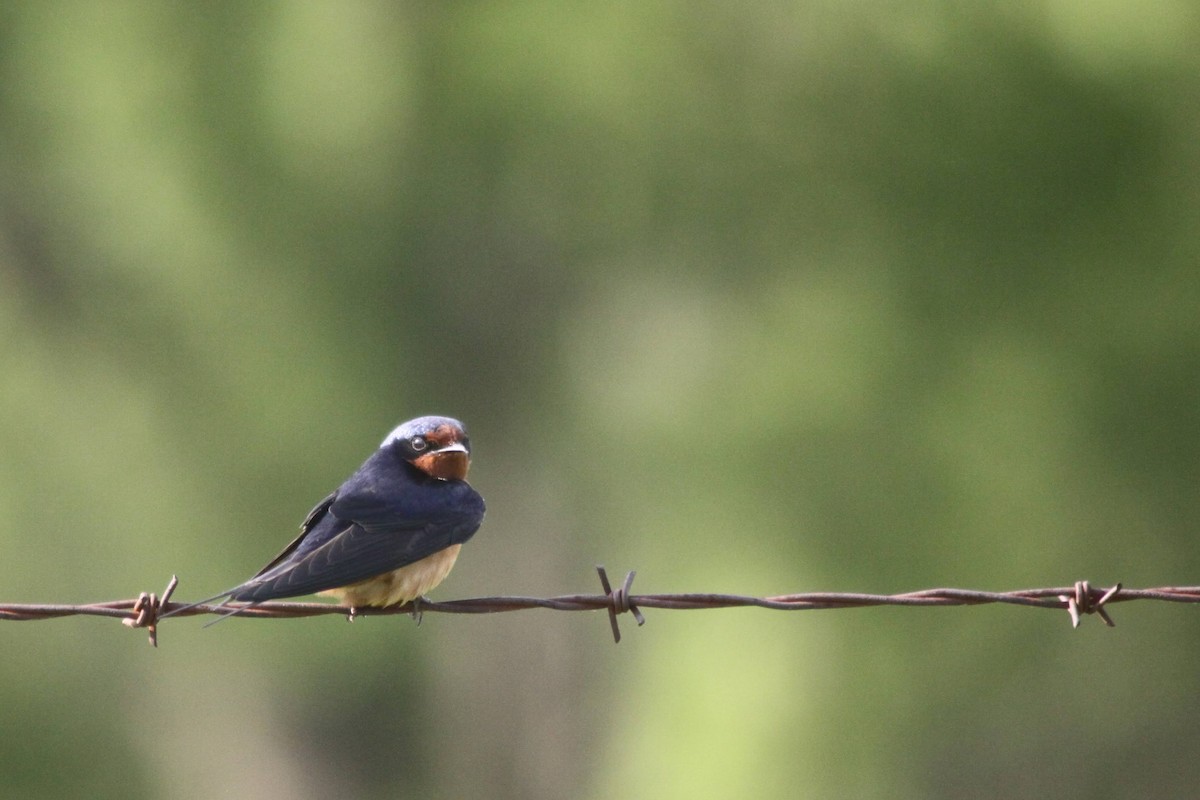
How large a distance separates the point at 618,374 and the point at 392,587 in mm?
6565

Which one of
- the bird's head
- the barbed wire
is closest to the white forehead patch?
the bird's head

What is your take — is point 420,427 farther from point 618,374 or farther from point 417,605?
point 618,374

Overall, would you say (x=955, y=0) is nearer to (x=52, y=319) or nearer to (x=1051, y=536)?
(x=1051, y=536)

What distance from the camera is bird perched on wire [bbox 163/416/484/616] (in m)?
3.93

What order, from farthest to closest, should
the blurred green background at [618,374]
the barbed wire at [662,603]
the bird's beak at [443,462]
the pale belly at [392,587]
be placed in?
the blurred green background at [618,374], the bird's beak at [443,462], the pale belly at [392,587], the barbed wire at [662,603]

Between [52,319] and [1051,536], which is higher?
[52,319]

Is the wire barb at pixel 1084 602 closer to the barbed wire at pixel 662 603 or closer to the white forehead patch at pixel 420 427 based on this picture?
the barbed wire at pixel 662 603

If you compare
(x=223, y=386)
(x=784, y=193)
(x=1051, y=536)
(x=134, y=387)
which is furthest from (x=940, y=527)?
(x=134, y=387)

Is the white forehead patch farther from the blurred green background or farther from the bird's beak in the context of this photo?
the blurred green background

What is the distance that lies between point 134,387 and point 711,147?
186 inches

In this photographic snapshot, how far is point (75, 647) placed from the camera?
11289mm

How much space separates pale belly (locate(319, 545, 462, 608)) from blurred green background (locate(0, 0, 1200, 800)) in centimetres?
481

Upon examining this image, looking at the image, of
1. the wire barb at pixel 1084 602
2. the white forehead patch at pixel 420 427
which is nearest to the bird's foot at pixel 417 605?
the white forehead patch at pixel 420 427

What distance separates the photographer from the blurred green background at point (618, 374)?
8.81 meters
